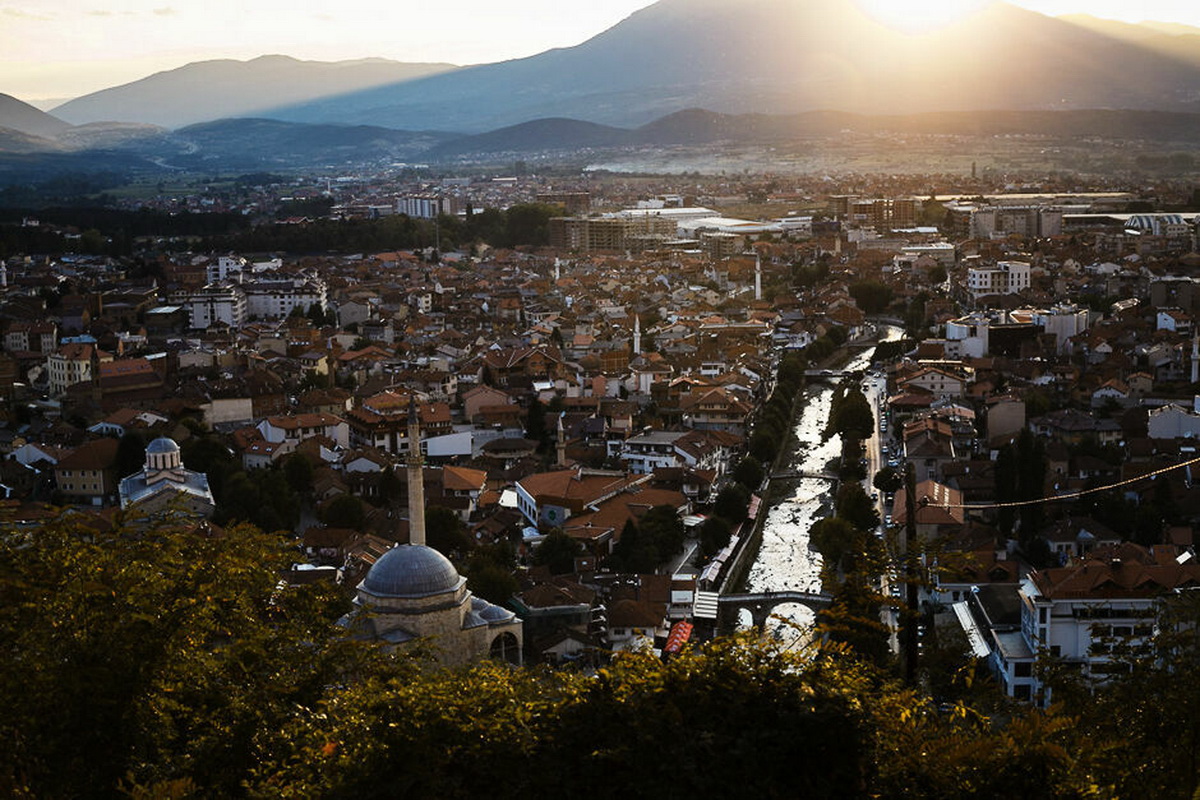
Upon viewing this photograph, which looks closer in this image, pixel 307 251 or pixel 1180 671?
pixel 1180 671

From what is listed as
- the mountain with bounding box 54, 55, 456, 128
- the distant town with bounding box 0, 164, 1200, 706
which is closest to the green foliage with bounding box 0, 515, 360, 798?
the distant town with bounding box 0, 164, 1200, 706

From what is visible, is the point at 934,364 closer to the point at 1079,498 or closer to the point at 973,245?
the point at 1079,498

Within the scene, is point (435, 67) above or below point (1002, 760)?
above

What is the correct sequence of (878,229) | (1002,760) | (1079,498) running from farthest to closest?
1. (878,229)
2. (1079,498)
3. (1002,760)

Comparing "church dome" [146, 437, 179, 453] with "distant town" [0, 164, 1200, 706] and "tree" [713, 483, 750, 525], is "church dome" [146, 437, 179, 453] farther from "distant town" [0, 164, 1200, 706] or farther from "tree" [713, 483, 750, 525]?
"tree" [713, 483, 750, 525]

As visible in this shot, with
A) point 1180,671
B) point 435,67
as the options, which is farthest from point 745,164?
point 435,67
